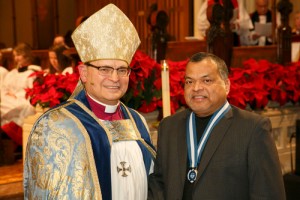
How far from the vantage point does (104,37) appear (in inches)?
108

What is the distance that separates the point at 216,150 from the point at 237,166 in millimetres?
120

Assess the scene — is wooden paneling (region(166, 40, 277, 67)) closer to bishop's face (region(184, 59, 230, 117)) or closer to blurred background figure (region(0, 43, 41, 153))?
blurred background figure (region(0, 43, 41, 153))

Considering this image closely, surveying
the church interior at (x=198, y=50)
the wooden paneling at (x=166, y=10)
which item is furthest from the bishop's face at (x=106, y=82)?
the wooden paneling at (x=166, y=10)

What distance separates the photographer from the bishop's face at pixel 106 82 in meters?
2.61

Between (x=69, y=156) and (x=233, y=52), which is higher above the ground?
(x=233, y=52)

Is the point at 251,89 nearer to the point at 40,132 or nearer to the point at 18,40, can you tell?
the point at 40,132

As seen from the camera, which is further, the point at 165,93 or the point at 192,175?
the point at 165,93

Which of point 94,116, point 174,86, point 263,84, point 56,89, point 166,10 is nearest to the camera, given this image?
point 94,116

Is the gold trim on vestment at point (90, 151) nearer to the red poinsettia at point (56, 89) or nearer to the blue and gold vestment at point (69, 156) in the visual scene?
the blue and gold vestment at point (69, 156)

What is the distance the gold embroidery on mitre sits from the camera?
268 centimetres

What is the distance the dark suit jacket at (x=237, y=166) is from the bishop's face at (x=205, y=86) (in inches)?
4.1

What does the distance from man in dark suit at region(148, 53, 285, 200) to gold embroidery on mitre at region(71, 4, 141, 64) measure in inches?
14.4

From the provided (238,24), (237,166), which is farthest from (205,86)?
(238,24)

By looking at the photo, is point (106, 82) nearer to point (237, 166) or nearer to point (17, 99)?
point (237, 166)
